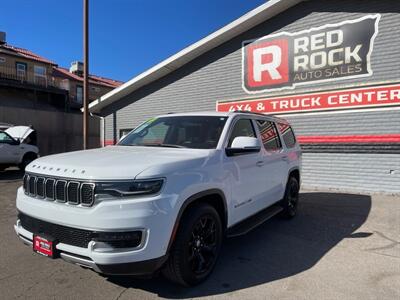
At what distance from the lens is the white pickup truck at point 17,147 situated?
13414 millimetres

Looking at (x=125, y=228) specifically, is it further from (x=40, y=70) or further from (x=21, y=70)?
(x=40, y=70)

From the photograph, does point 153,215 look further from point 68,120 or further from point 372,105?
point 68,120

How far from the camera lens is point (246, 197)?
473 cm

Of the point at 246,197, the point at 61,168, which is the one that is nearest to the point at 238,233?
the point at 246,197

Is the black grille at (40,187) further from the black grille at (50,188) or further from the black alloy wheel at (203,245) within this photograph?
the black alloy wheel at (203,245)

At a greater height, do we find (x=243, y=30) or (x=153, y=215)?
(x=243, y=30)

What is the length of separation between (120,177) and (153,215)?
0.44 m

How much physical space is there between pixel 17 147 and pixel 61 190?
39.4ft

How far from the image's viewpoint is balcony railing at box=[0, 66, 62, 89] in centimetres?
3064

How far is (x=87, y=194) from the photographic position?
3.23 metres

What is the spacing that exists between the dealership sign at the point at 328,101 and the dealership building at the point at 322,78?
0.02 meters

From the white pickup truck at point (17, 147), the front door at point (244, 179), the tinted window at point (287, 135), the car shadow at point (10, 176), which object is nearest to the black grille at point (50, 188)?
the front door at point (244, 179)

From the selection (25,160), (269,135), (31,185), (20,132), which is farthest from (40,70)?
(31,185)

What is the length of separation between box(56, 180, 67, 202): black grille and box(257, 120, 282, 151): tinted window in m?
3.05
